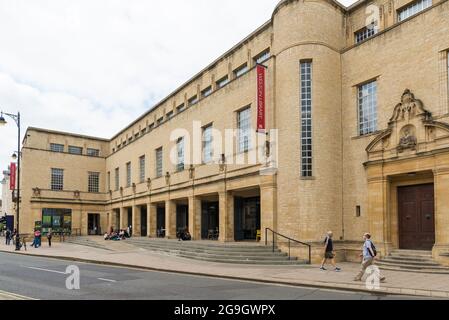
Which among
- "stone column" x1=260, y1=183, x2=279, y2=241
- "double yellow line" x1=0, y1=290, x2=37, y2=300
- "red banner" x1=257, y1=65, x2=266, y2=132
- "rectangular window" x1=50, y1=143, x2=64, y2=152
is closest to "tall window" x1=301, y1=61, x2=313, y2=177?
"stone column" x1=260, y1=183, x2=279, y2=241

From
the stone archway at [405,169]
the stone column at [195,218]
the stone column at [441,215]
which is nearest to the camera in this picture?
the stone column at [441,215]

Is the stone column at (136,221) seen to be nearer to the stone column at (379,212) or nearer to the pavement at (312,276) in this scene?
the pavement at (312,276)

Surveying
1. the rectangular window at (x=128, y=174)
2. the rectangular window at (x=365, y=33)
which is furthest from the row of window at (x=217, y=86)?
the rectangular window at (x=365, y=33)

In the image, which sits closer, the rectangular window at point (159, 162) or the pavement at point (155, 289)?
the pavement at point (155, 289)

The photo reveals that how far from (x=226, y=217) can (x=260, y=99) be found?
315 inches

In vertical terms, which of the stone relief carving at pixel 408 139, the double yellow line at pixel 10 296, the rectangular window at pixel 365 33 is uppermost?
the rectangular window at pixel 365 33

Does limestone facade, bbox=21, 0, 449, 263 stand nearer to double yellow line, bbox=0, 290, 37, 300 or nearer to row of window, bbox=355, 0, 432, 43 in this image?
row of window, bbox=355, 0, 432, 43

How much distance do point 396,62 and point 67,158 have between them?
4265 cm

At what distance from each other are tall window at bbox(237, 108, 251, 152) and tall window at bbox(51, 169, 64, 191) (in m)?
31.6

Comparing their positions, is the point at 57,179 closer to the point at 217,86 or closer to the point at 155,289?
the point at 217,86

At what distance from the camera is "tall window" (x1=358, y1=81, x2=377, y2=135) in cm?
2175

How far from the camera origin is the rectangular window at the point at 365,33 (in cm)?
2261

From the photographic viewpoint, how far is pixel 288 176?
22531 mm

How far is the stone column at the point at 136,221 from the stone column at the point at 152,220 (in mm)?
3679
